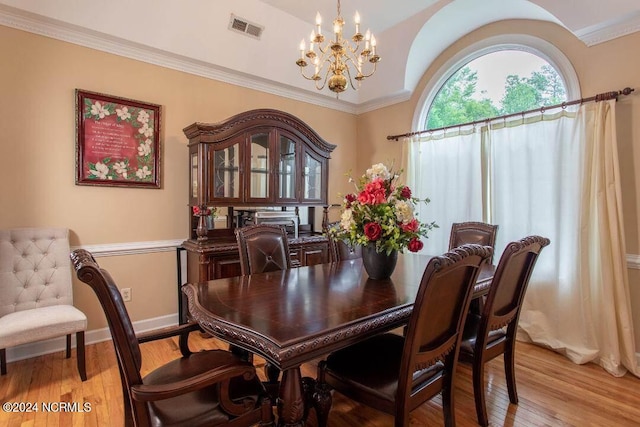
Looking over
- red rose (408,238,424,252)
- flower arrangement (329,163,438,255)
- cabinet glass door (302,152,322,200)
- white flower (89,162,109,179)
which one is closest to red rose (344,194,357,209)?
flower arrangement (329,163,438,255)

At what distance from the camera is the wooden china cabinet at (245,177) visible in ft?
9.65

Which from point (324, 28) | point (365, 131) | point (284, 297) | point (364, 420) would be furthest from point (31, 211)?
point (365, 131)

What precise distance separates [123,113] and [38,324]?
172 cm

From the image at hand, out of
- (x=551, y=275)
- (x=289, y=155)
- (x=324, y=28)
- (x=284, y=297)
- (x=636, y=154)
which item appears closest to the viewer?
(x=284, y=297)

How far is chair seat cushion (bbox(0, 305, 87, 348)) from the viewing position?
2027mm

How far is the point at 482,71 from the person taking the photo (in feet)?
11.5

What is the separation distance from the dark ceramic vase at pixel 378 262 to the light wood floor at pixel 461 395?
2.61 feet

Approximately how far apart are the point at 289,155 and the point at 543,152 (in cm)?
229

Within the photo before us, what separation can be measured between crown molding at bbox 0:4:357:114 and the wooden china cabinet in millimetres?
639

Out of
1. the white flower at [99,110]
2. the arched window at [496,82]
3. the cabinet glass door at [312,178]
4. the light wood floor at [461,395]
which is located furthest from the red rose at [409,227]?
the white flower at [99,110]

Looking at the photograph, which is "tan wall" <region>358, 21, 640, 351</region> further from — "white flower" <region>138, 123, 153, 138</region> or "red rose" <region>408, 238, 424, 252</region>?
"white flower" <region>138, 123, 153, 138</region>

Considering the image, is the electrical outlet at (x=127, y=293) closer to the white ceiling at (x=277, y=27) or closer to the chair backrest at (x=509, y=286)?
the white ceiling at (x=277, y=27)

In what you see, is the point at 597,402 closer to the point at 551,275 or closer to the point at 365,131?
the point at 551,275

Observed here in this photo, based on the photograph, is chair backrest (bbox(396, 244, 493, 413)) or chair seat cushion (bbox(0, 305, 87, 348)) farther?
chair seat cushion (bbox(0, 305, 87, 348))
